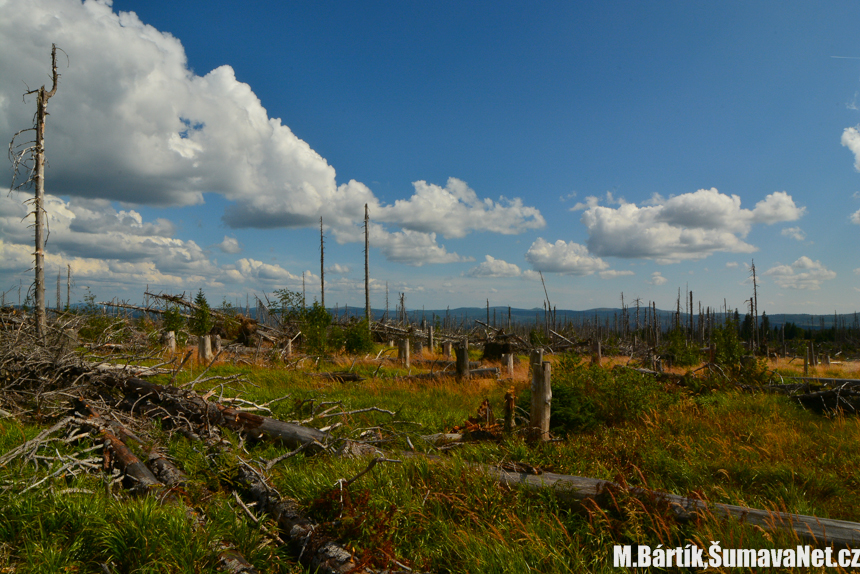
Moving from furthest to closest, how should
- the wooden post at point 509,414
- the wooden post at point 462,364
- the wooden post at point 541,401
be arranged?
the wooden post at point 462,364
the wooden post at point 509,414
the wooden post at point 541,401

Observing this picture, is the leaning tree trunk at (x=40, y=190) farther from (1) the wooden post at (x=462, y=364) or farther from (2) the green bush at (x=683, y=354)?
(2) the green bush at (x=683, y=354)

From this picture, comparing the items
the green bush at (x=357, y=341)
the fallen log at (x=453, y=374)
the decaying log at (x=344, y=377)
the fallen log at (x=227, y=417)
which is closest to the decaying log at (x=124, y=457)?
the fallen log at (x=227, y=417)

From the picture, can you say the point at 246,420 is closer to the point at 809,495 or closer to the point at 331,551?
the point at 331,551

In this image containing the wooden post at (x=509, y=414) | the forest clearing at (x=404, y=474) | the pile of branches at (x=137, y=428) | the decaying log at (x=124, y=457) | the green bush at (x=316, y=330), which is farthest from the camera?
the green bush at (x=316, y=330)

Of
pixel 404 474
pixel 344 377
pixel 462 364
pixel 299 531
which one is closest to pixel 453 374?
pixel 462 364

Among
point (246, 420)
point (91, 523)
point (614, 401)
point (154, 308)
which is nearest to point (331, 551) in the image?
point (91, 523)

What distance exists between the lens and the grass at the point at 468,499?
3389 mm

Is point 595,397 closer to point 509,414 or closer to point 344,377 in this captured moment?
point 509,414

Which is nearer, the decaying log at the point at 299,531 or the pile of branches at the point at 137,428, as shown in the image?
Answer: the decaying log at the point at 299,531

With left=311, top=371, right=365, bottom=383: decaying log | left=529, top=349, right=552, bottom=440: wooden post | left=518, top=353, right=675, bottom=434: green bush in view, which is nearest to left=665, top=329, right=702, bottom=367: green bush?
left=518, top=353, right=675, bottom=434: green bush

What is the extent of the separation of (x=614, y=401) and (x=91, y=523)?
7574 mm

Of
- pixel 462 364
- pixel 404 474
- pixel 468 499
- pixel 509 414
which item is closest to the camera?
pixel 468 499

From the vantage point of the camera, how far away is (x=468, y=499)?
421 cm

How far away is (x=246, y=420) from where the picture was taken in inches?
256
